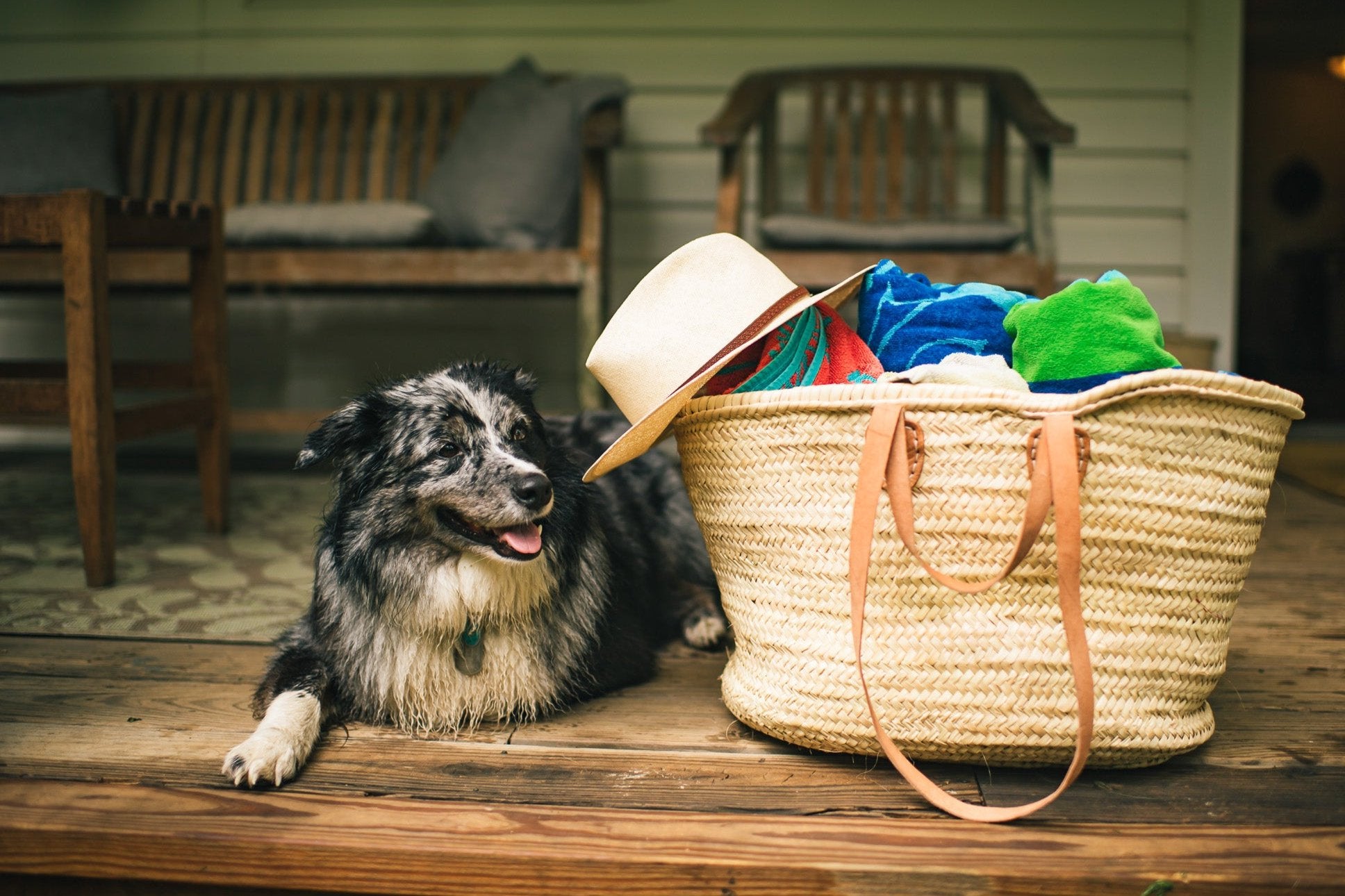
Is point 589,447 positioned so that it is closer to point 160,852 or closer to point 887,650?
point 887,650

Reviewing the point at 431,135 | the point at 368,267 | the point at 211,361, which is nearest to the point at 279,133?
the point at 431,135

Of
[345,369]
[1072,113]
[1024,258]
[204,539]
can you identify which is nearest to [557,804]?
[204,539]

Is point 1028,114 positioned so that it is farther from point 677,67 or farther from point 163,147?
point 163,147

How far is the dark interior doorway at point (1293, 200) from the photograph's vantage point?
6.78 m

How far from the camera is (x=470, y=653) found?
1.35 m

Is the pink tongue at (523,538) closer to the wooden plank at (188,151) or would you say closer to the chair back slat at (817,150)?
the chair back slat at (817,150)

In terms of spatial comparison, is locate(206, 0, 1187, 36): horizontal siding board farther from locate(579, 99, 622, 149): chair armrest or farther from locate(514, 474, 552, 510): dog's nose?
locate(514, 474, 552, 510): dog's nose

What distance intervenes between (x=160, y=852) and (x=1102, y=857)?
1.01 meters

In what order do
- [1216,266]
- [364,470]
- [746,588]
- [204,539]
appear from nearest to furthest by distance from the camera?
[746,588], [364,470], [204,539], [1216,266]

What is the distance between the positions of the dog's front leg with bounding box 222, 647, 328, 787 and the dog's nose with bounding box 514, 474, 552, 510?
41 centimetres

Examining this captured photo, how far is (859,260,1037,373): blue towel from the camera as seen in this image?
1.27 metres

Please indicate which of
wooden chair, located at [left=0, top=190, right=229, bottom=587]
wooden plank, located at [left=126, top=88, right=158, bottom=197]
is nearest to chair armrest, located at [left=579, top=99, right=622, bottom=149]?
wooden chair, located at [left=0, top=190, right=229, bottom=587]

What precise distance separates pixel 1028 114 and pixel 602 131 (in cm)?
125

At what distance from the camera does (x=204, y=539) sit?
2385 mm
